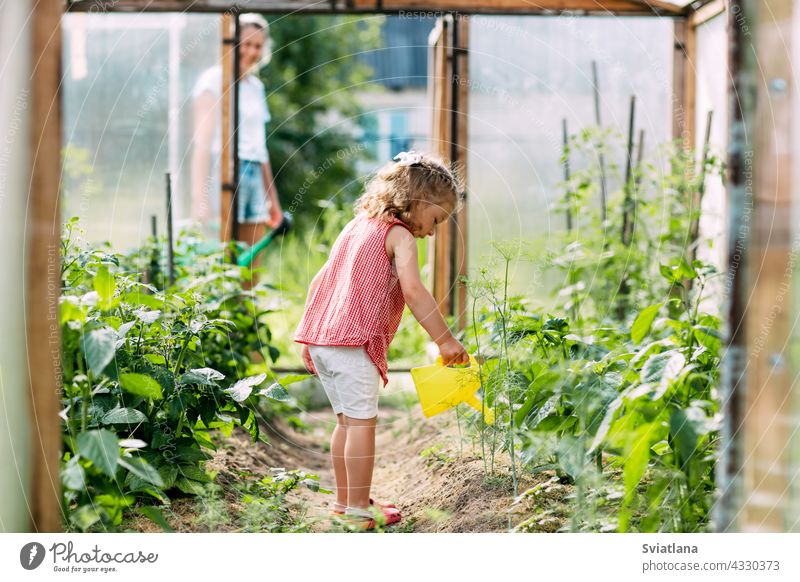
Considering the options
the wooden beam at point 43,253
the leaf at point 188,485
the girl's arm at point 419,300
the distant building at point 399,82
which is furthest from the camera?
the distant building at point 399,82

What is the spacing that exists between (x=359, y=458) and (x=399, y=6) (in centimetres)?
293

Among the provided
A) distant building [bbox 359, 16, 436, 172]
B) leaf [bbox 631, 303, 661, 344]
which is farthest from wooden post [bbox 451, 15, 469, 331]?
distant building [bbox 359, 16, 436, 172]

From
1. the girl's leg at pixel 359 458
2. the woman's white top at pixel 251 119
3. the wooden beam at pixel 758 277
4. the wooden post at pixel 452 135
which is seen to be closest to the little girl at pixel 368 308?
the girl's leg at pixel 359 458

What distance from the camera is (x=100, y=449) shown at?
6.62ft

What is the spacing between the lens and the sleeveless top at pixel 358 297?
2779 millimetres

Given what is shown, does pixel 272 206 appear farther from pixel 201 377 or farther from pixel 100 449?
pixel 100 449

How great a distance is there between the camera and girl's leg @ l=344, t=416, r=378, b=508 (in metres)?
2.72

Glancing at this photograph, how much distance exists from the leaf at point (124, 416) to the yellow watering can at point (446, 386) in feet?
2.99

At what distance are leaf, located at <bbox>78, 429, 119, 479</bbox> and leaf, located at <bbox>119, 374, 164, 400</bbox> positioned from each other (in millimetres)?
340

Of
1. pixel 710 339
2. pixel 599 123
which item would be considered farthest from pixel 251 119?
pixel 710 339

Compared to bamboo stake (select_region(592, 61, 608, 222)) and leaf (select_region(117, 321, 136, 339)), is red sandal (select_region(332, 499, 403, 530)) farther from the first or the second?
bamboo stake (select_region(592, 61, 608, 222))

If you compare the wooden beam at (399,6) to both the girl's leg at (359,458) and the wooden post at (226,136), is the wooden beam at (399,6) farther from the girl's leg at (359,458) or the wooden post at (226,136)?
the girl's leg at (359,458)

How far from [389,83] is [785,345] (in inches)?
552
